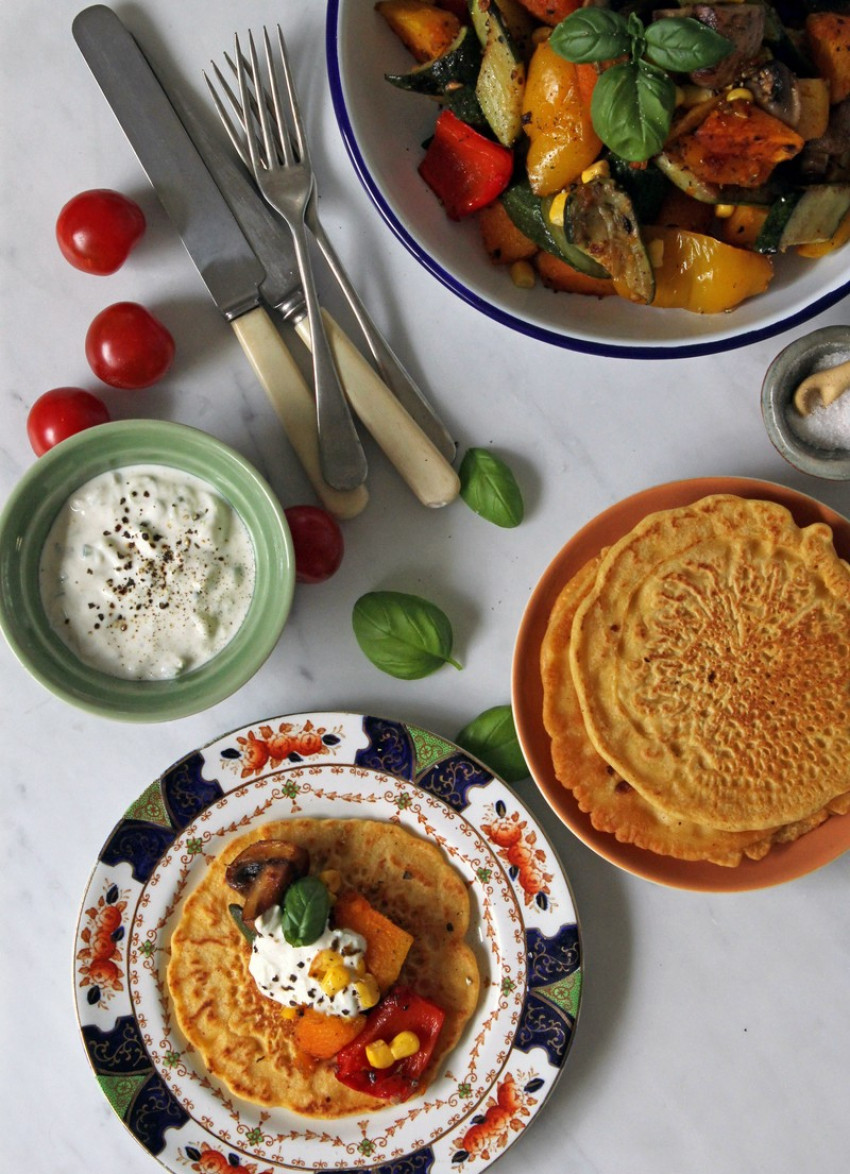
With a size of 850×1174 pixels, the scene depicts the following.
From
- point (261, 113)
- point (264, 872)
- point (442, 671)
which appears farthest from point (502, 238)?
point (264, 872)

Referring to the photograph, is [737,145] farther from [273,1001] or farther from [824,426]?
[273,1001]

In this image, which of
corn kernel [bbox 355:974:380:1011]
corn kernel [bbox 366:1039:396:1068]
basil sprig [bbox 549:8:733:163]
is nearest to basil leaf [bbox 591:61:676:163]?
basil sprig [bbox 549:8:733:163]

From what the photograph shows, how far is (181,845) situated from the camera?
2469mm

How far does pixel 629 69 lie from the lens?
172 cm

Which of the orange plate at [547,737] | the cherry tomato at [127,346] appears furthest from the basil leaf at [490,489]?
the cherry tomato at [127,346]

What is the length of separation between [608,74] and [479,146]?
38cm

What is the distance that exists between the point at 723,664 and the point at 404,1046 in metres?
1.13

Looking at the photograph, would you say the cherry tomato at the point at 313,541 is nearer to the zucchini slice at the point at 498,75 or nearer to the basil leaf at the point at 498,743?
the basil leaf at the point at 498,743

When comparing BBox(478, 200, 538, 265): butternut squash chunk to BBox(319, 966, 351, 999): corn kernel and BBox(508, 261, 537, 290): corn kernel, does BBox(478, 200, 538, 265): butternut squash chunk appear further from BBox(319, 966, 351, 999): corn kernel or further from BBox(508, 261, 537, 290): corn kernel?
BBox(319, 966, 351, 999): corn kernel

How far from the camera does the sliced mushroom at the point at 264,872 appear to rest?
230 cm

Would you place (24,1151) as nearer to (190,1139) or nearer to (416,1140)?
(190,1139)

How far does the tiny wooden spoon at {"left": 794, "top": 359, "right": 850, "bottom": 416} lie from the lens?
7.04 ft

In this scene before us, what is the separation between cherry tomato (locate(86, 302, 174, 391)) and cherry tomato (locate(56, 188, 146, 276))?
11cm

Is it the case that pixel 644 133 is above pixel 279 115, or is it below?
below
